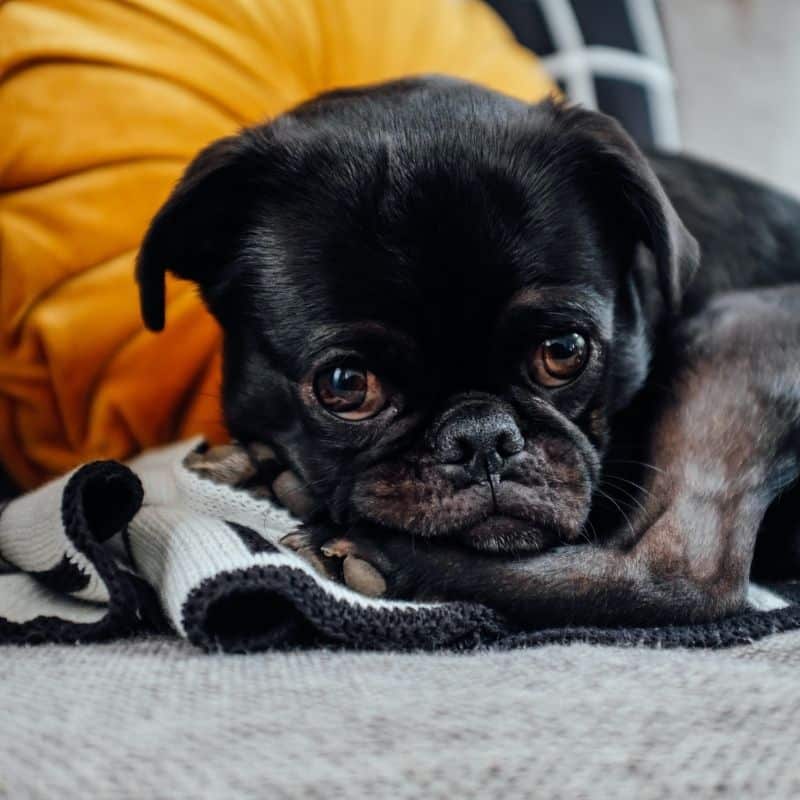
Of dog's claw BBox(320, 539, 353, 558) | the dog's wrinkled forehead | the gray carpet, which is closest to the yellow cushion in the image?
the dog's wrinkled forehead

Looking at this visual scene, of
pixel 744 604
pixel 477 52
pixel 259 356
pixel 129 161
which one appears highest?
pixel 477 52

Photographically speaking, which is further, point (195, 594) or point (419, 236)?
point (419, 236)

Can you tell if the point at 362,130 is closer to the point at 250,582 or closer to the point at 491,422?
the point at 491,422

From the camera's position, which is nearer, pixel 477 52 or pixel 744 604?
pixel 744 604

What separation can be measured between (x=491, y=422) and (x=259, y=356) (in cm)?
44

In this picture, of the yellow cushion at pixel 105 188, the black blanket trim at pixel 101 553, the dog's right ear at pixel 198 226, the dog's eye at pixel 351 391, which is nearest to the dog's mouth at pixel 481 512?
the dog's eye at pixel 351 391

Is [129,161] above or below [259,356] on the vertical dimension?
above

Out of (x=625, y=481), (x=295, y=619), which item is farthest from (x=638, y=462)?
(x=295, y=619)

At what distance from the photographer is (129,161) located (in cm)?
221

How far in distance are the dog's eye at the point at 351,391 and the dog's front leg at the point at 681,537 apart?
19cm

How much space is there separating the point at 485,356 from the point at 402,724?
720 mm

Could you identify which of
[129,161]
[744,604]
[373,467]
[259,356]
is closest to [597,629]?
[744,604]

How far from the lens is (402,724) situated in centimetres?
105

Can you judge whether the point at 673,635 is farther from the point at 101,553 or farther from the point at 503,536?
the point at 101,553
